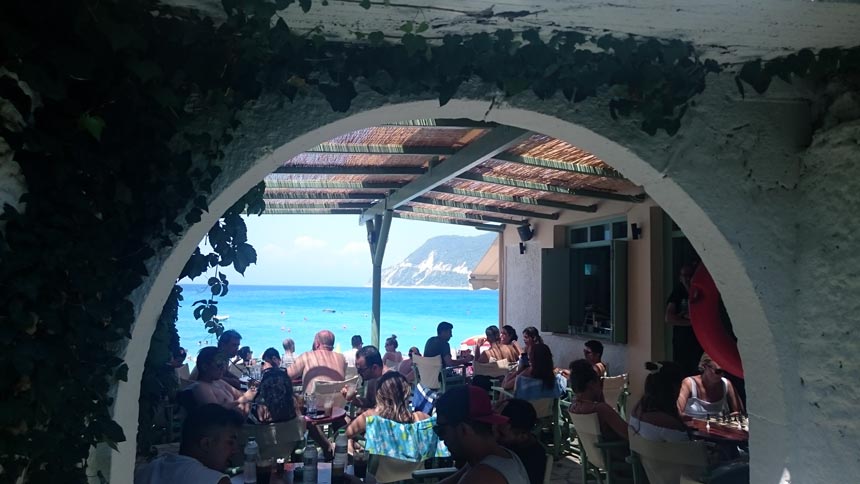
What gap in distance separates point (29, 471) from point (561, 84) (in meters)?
2.01

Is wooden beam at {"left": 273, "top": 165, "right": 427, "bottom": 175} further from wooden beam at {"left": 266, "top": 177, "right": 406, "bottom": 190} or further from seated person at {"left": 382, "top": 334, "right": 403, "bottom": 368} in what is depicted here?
seated person at {"left": 382, "top": 334, "right": 403, "bottom": 368}

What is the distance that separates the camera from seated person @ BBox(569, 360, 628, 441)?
444cm

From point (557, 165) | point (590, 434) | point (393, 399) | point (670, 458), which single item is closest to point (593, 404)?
point (590, 434)

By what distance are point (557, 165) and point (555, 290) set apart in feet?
10.3

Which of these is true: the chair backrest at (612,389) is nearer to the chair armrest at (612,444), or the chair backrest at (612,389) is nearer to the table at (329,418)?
the chair armrest at (612,444)

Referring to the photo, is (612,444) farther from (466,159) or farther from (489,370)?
(489,370)

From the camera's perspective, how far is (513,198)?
812 cm

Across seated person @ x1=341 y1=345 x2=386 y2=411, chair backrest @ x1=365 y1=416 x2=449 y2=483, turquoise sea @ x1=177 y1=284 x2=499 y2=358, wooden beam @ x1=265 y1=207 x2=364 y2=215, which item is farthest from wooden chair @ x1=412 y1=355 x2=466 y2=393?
turquoise sea @ x1=177 y1=284 x2=499 y2=358

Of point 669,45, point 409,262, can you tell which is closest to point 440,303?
point 409,262

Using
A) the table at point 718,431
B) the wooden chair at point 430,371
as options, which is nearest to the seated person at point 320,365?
the wooden chair at point 430,371

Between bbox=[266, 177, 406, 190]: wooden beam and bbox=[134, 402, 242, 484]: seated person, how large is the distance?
4.03 m

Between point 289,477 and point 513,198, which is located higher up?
point 513,198

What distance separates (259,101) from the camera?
7.02 feet

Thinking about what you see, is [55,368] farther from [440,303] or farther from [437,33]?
[440,303]
